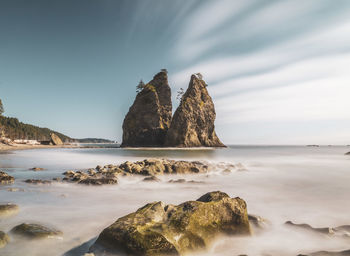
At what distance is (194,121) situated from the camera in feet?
230

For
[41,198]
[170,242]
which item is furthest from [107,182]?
[170,242]

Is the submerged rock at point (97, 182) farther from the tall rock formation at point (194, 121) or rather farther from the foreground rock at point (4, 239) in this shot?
the tall rock formation at point (194, 121)

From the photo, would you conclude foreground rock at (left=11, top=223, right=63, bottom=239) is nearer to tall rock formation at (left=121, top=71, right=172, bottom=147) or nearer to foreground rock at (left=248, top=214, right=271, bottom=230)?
foreground rock at (left=248, top=214, right=271, bottom=230)

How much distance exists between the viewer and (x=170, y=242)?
3.02 metres

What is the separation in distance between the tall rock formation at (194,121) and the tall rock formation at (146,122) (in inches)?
241

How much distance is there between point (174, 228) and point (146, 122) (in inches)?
2734

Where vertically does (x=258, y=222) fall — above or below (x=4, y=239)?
below

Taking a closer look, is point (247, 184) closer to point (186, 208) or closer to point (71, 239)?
point (186, 208)

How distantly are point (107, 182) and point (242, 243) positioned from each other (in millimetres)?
6562

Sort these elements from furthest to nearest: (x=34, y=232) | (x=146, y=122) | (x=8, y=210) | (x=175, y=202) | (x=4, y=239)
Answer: (x=146, y=122) → (x=175, y=202) → (x=8, y=210) → (x=34, y=232) → (x=4, y=239)

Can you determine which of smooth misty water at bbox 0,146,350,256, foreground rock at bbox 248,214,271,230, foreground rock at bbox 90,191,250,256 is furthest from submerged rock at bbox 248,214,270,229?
foreground rock at bbox 90,191,250,256

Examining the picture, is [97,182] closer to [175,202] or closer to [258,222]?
[175,202]

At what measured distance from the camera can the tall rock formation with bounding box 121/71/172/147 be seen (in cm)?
7150

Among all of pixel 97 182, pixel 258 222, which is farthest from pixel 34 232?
pixel 97 182
